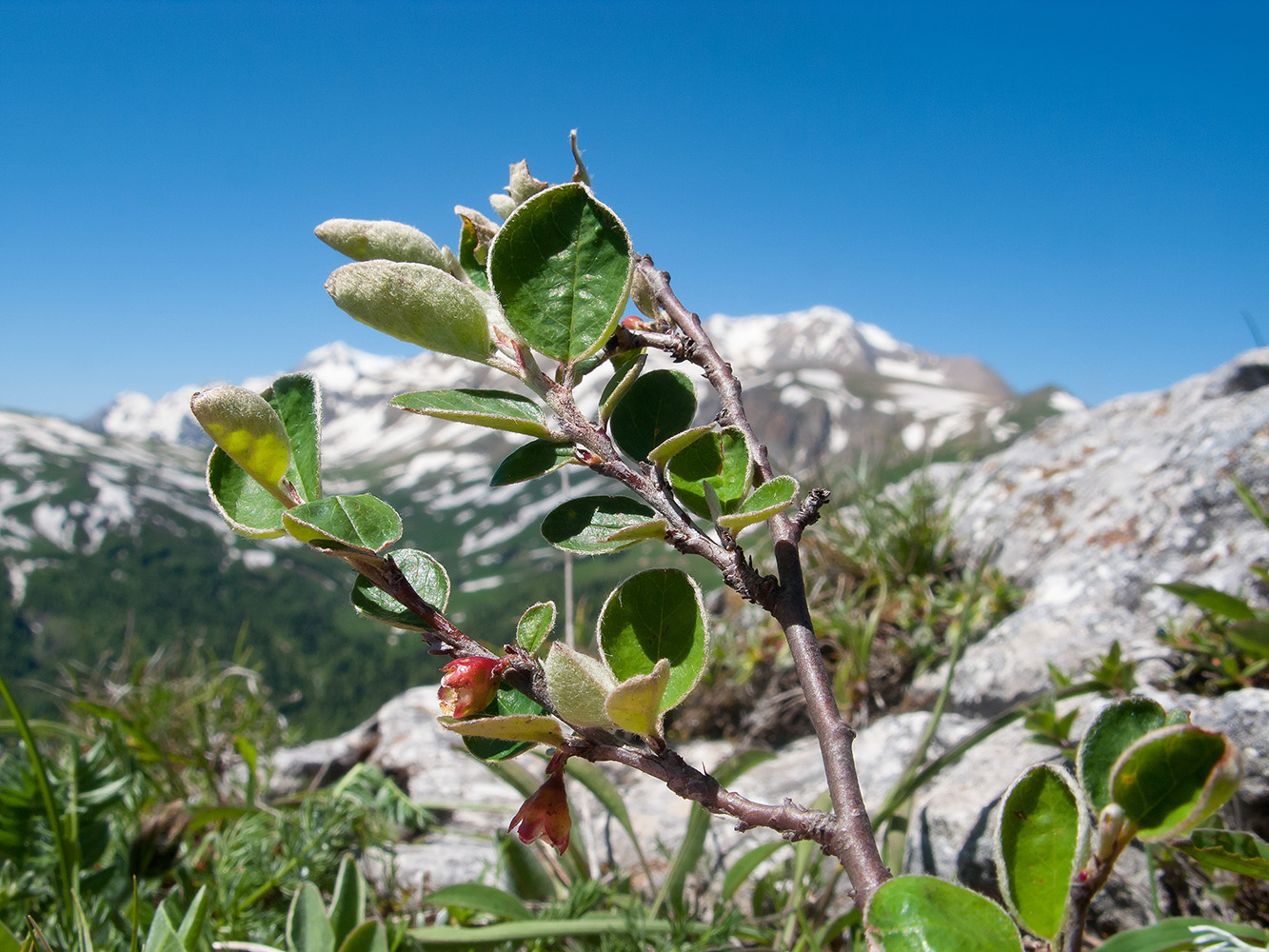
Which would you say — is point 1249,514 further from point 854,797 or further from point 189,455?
point 189,455

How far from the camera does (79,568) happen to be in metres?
108

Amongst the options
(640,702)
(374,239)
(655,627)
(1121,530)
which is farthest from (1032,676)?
(374,239)

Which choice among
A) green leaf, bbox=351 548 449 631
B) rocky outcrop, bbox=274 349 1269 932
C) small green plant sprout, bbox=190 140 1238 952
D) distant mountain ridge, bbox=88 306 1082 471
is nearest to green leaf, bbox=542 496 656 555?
small green plant sprout, bbox=190 140 1238 952

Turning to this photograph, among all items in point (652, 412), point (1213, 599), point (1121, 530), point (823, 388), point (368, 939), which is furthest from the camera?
point (823, 388)

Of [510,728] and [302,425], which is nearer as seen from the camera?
[510,728]

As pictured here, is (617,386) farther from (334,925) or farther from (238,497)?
(334,925)

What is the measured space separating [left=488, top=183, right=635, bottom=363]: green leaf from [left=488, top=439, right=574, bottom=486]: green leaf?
9 centimetres

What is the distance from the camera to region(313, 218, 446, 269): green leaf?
2.59 ft

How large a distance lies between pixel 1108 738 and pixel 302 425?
2.50 ft

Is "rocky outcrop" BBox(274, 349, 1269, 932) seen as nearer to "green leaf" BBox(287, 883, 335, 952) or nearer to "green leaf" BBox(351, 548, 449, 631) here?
"green leaf" BBox(287, 883, 335, 952)

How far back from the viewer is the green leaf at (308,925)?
1000mm

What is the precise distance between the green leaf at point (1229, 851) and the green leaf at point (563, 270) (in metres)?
0.65

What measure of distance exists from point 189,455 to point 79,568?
191ft

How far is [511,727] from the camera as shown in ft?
1.98
